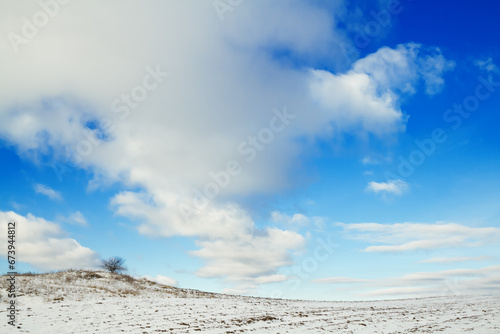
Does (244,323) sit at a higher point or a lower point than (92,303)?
lower

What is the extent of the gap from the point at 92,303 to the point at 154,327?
13.7m

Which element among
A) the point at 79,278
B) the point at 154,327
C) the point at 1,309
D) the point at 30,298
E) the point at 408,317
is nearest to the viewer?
the point at 154,327

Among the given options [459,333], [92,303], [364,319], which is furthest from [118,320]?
[459,333]

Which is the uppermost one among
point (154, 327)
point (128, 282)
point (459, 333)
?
point (128, 282)

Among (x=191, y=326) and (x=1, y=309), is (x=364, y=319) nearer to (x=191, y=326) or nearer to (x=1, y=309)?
(x=191, y=326)

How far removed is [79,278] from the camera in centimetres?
4862

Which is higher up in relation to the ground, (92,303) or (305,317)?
(92,303)

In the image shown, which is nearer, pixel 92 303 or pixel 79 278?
pixel 92 303

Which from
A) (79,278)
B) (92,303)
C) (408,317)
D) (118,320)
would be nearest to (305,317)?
(408,317)

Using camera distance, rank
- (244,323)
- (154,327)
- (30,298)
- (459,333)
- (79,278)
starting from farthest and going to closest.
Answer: (79,278) < (30,298) < (244,323) < (154,327) < (459,333)

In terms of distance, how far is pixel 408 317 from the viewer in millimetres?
32781

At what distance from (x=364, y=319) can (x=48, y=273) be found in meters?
46.4

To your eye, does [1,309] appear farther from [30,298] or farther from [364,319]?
[364,319]

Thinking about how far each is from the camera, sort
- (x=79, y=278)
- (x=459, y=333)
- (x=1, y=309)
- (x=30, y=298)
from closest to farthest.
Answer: (x=459, y=333), (x=1, y=309), (x=30, y=298), (x=79, y=278)
